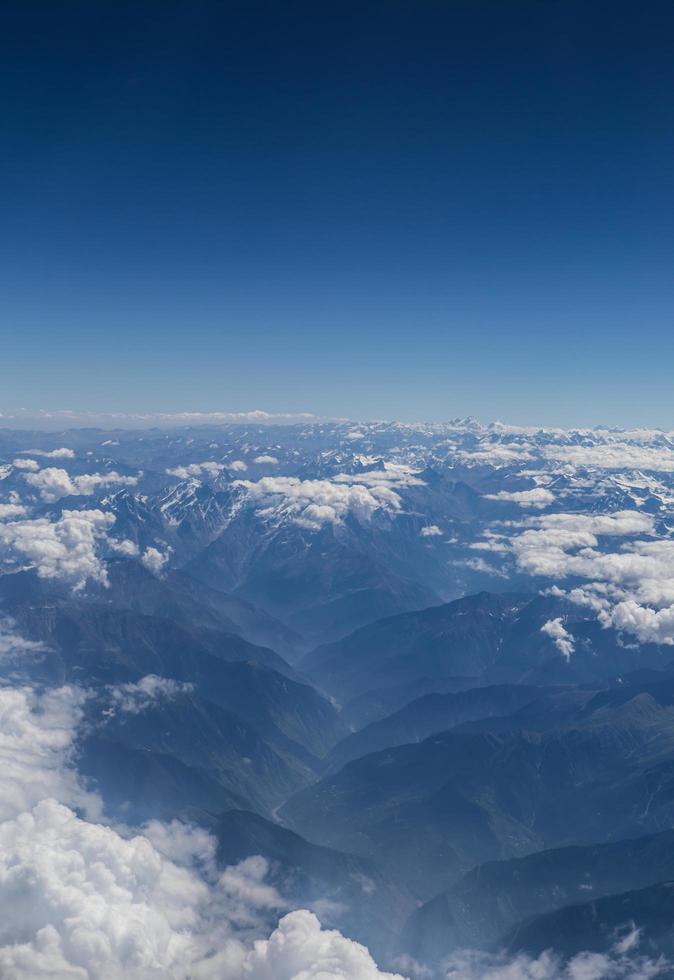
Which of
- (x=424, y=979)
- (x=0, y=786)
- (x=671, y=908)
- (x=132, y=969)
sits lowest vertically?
(x=424, y=979)

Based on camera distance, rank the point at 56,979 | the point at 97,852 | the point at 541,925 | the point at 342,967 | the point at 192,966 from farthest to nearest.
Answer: the point at 541,925 < the point at 192,966 < the point at 97,852 < the point at 56,979 < the point at 342,967

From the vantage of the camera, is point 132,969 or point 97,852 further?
point 97,852

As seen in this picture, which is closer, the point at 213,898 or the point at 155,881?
the point at 155,881

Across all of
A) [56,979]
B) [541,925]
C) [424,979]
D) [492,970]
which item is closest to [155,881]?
[56,979]

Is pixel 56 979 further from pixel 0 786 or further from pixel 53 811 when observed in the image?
pixel 0 786

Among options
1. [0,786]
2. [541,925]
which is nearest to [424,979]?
[541,925]

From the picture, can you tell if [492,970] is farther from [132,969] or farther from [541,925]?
[132,969]

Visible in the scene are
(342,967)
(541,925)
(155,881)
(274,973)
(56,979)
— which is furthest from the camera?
(541,925)

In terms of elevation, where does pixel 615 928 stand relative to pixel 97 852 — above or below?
below

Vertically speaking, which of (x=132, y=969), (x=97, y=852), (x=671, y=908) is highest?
(x=97, y=852)
